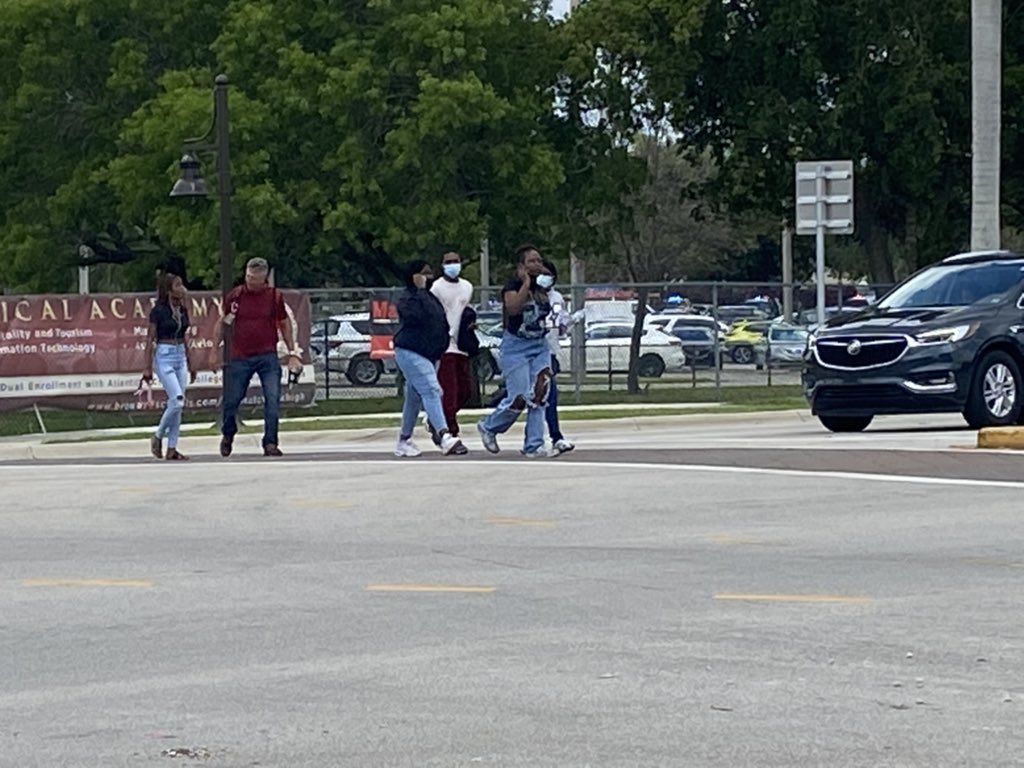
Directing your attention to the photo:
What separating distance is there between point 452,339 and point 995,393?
17.0 ft

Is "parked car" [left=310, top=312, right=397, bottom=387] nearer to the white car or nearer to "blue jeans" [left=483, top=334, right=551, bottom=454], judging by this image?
the white car

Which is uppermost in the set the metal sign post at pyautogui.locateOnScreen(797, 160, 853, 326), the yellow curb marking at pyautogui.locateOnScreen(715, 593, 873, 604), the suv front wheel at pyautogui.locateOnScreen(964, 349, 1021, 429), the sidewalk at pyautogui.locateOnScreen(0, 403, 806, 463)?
the metal sign post at pyautogui.locateOnScreen(797, 160, 853, 326)

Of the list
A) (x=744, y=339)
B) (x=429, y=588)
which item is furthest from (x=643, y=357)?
(x=429, y=588)

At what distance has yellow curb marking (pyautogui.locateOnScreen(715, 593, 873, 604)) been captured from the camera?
986 centimetres

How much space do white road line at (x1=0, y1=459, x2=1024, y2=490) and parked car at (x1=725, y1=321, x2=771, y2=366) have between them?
1669 centimetres

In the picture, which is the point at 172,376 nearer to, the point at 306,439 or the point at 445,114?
the point at 306,439

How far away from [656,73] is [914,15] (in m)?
4.75

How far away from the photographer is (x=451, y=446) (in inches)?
707

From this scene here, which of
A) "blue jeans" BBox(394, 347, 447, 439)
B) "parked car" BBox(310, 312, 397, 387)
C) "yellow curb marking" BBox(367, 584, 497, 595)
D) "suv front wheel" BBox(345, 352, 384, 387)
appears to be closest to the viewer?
"yellow curb marking" BBox(367, 584, 497, 595)

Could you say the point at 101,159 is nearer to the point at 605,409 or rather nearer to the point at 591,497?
the point at 605,409

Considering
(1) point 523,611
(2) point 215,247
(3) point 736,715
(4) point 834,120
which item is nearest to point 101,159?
(2) point 215,247

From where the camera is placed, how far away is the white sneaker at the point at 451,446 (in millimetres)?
17906

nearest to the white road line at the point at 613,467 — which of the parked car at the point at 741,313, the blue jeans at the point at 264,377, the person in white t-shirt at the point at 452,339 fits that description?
the blue jeans at the point at 264,377

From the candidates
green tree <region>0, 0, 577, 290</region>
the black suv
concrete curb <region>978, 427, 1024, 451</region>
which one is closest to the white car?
green tree <region>0, 0, 577, 290</region>
